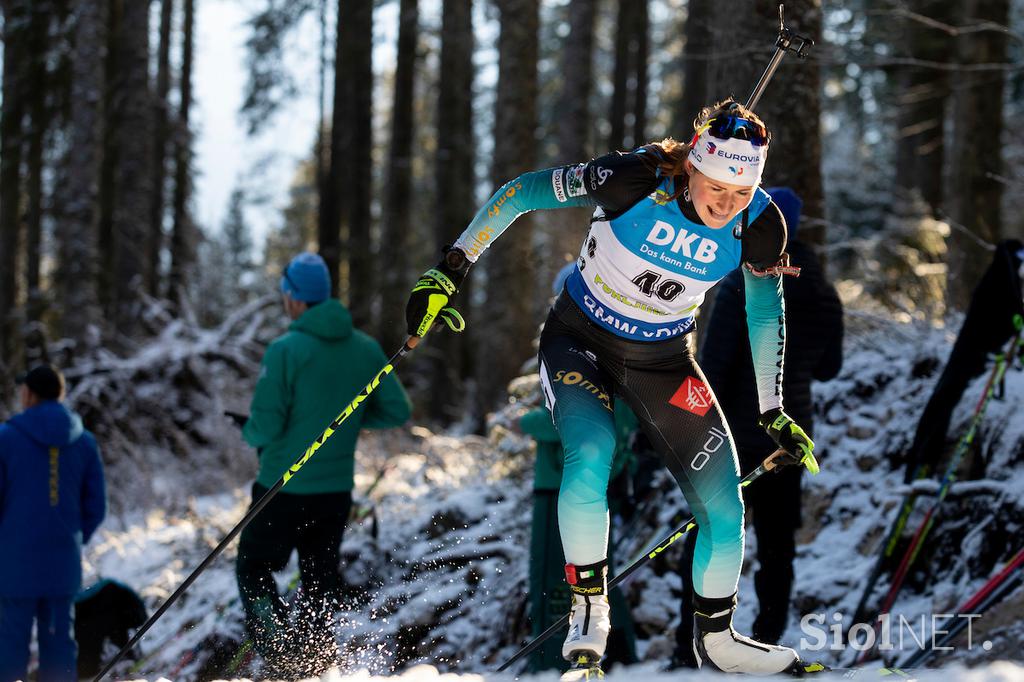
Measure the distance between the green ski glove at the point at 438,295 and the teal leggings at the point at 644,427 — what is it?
421 millimetres

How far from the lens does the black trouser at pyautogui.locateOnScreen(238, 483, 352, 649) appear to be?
6293 millimetres

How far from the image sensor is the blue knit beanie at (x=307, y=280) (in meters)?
6.49

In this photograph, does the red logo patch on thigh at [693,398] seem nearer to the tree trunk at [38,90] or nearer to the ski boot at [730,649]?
the ski boot at [730,649]

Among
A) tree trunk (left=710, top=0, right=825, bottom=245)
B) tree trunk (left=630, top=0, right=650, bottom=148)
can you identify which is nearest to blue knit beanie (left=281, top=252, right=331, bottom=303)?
tree trunk (left=710, top=0, right=825, bottom=245)

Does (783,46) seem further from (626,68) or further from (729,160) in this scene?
(626,68)

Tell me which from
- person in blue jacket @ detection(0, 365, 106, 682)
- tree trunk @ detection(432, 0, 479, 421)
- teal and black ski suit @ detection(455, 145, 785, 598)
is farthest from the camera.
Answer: tree trunk @ detection(432, 0, 479, 421)

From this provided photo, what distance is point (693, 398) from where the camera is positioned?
15.1 ft

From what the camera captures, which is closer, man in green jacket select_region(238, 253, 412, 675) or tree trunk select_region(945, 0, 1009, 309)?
man in green jacket select_region(238, 253, 412, 675)

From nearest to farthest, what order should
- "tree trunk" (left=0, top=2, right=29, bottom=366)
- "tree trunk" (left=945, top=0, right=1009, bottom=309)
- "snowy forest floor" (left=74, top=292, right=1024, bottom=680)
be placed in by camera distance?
"snowy forest floor" (left=74, top=292, right=1024, bottom=680) < "tree trunk" (left=945, top=0, right=1009, bottom=309) < "tree trunk" (left=0, top=2, right=29, bottom=366)

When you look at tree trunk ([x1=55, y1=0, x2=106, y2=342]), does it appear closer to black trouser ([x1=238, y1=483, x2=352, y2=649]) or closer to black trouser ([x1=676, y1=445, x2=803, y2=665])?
black trouser ([x1=238, y1=483, x2=352, y2=649])

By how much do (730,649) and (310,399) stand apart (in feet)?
9.42

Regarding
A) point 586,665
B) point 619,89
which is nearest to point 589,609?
point 586,665

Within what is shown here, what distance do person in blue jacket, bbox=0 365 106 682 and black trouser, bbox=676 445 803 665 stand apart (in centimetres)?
370

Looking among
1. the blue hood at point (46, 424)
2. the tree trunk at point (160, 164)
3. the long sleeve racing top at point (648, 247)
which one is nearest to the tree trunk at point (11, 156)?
the tree trunk at point (160, 164)
